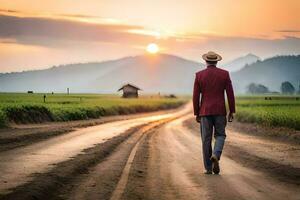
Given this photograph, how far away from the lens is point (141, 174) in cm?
1309

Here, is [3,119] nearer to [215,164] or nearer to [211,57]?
[211,57]

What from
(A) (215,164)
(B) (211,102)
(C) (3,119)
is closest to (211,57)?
(B) (211,102)

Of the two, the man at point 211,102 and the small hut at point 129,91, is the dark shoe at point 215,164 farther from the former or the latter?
the small hut at point 129,91

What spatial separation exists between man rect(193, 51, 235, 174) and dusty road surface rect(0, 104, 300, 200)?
0.66 meters

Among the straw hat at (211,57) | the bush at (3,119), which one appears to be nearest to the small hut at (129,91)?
the bush at (3,119)

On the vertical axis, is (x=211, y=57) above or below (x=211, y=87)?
above

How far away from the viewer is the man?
13.8 meters

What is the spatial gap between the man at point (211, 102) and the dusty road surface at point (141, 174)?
0.66 m

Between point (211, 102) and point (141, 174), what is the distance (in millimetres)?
2322

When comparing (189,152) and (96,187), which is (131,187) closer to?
(96,187)

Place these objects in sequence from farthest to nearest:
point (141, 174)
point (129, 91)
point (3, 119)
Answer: point (129, 91) → point (3, 119) → point (141, 174)

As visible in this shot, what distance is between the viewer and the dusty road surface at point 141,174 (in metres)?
10.4

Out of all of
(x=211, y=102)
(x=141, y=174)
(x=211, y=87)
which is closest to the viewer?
(x=141, y=174)

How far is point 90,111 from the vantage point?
5359cm
